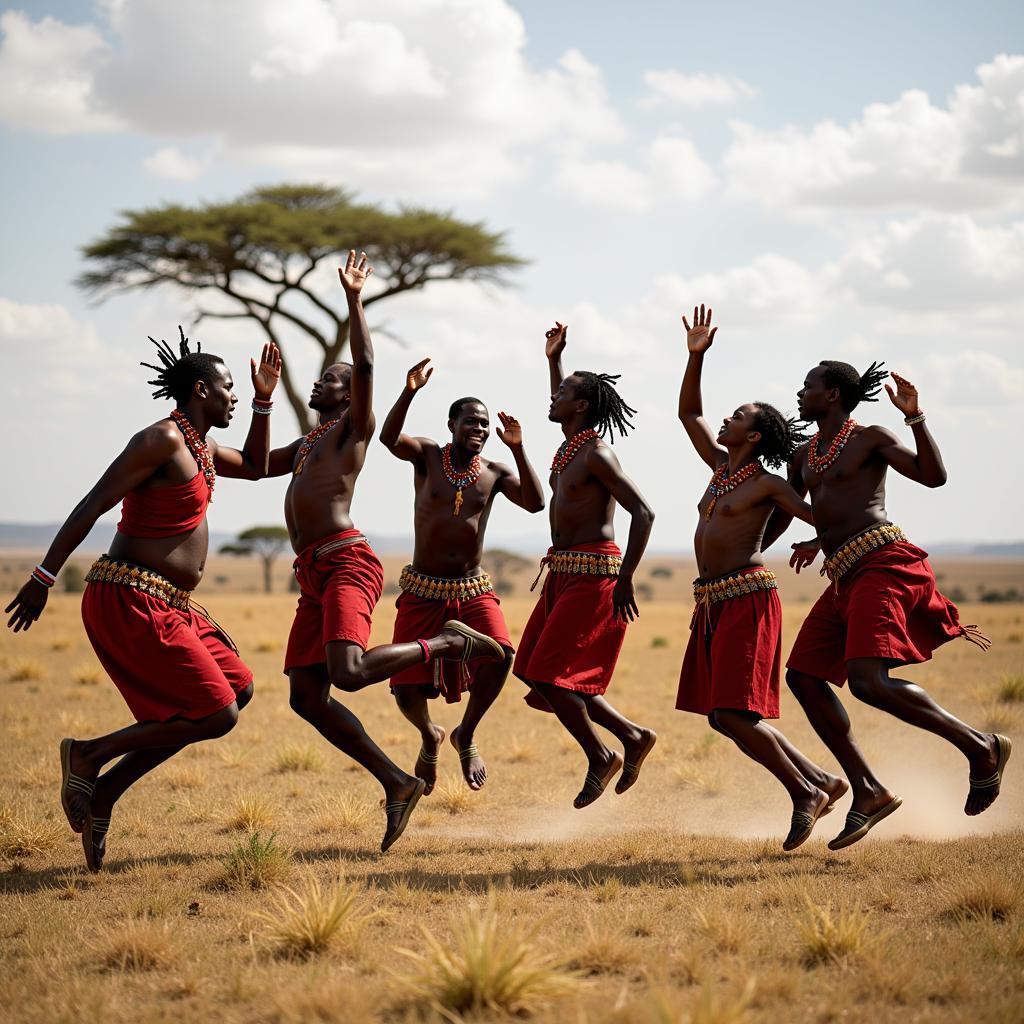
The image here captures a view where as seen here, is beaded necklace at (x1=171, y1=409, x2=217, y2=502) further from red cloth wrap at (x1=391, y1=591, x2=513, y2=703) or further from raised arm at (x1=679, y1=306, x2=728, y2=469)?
raised arm at (x1=679, y1=306, x2=728, y2=469)

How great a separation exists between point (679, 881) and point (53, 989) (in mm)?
3172

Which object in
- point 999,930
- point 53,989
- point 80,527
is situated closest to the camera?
point 53,989

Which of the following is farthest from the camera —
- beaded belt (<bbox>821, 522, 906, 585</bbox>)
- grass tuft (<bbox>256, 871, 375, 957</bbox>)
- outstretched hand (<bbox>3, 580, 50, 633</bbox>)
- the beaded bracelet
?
beaded belt (<bbox>821, 522, 906, 585</bbox>)

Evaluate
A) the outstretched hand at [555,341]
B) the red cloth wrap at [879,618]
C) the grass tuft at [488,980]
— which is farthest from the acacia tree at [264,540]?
the grass tuft at [488,980]

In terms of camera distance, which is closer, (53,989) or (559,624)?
(53,989)

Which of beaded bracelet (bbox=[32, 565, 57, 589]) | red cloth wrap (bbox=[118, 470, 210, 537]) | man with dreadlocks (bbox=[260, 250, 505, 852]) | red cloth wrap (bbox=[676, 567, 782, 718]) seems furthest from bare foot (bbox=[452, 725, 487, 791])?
beaded bracelet (bbox=[32, 565, 57, 589])

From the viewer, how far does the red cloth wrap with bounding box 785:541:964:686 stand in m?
6.79

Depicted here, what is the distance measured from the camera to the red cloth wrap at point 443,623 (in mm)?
7840

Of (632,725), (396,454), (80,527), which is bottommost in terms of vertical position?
(632,725)

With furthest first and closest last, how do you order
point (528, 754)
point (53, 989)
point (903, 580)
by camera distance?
point (528, 754)
point (903, 580)
point (53, 989)

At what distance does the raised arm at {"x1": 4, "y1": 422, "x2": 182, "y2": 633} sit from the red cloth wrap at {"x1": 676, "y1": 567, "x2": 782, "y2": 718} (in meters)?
3.23

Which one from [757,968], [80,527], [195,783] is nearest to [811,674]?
[757,968]

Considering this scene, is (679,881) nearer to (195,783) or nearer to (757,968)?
(757,968)

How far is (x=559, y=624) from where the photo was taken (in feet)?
24.9
